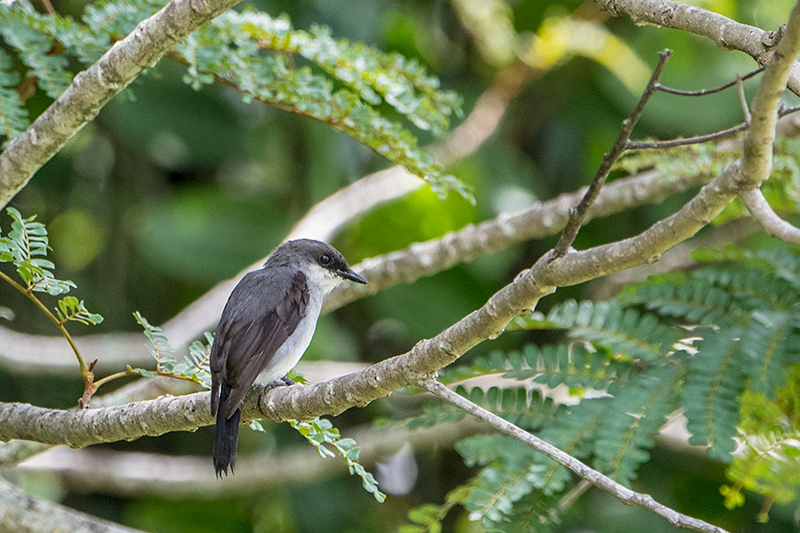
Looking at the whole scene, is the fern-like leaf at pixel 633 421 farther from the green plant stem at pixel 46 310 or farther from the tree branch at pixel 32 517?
the tree branch at pixel 32 517

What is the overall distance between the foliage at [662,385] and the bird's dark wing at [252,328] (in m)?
0.70

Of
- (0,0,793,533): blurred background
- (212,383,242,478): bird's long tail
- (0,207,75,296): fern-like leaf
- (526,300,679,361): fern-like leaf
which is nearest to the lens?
(0,207,75,296): fern-like leaf

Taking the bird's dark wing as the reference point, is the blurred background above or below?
below

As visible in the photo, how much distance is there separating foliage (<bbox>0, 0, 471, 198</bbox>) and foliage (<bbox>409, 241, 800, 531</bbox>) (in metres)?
0.85

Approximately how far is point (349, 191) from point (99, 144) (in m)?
2.38

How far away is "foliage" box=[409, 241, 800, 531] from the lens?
2.57m

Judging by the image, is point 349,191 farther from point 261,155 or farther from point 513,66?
point 513,66

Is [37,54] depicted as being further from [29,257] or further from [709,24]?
[709,24]

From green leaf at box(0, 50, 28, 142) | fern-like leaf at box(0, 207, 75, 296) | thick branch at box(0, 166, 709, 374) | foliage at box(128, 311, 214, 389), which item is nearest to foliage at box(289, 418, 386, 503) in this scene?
foliage at box(128, 311, 214, 389)

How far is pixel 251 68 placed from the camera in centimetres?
269

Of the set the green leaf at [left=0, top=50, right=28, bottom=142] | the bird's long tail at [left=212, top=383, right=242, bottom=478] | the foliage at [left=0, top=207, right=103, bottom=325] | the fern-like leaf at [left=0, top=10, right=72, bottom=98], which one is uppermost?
the fern-like leaf at [left=0, top=10, right=72, bottom=98]

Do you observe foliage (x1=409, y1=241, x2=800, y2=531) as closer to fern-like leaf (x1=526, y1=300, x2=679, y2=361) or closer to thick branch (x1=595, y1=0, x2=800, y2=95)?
fern-like leaf (x1=526, y1=300, x2=679, y2=361)

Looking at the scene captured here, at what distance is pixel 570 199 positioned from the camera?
3.73 metres

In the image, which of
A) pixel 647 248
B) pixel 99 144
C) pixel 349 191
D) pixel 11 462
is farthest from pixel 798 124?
pixel 99 144
